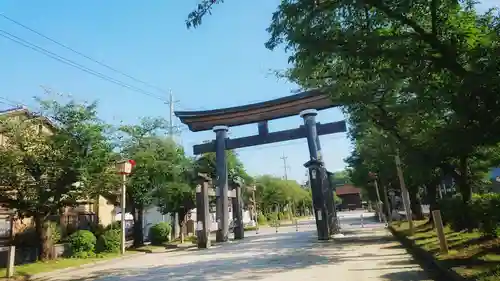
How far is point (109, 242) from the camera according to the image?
19656mm

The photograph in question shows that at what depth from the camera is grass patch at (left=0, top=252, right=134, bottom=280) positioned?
12.7 m

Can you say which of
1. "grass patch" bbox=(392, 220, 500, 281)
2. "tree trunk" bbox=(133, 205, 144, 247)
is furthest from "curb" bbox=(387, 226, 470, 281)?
"tree trunk" bbox=(133, 205, 144, 247)

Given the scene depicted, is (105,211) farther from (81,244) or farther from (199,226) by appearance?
(81,244)

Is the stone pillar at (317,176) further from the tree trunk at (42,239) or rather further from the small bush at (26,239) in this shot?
the small bush at (26,239)

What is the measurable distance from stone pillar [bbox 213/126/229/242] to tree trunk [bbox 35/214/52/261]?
9878 mm

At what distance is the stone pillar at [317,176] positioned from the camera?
760 inches

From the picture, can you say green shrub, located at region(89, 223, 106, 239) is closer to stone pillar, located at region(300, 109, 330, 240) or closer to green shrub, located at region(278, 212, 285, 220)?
stone pillar, located at region(300, 109, 330, 240)

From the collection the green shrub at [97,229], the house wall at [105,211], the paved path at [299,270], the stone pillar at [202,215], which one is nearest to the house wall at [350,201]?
the house wall at [105,211]

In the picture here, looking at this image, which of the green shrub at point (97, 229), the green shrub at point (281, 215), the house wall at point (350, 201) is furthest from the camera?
the house wall at point (350, 201)

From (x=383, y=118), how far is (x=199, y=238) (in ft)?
42.0

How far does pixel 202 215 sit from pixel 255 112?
23.5 feet

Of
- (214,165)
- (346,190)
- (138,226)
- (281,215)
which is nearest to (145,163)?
(138,226)

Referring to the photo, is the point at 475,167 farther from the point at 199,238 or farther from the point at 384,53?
the point at 199,238

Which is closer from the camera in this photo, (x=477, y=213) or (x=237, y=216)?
(x=477, y=213)
